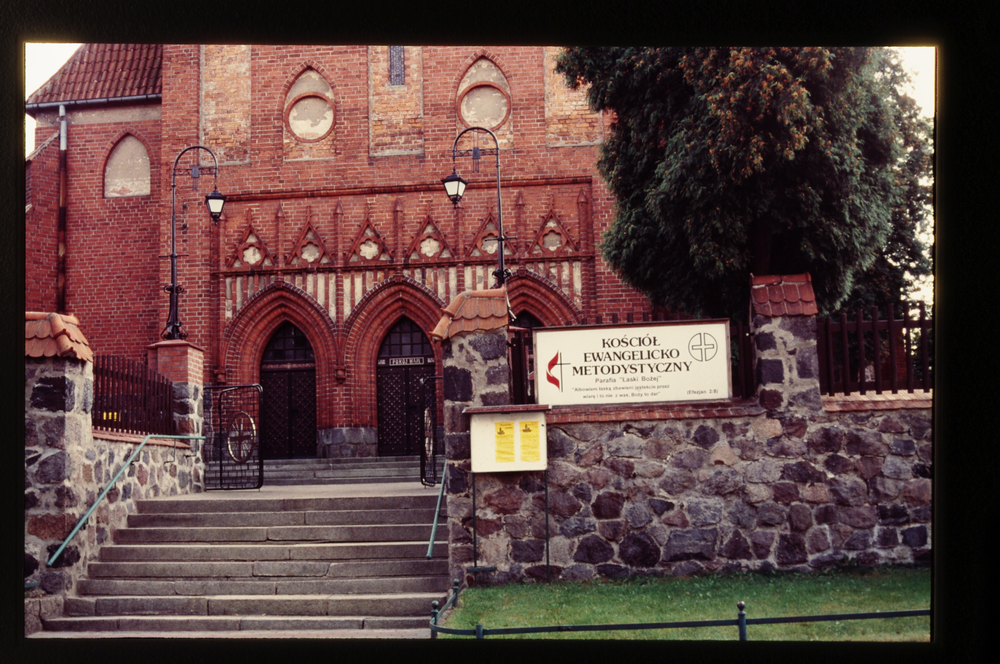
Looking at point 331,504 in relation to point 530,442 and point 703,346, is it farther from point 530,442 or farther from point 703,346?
point 703,346

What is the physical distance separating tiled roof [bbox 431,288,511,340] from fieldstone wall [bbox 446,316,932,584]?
888 mm

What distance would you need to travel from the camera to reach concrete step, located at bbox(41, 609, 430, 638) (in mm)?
6750

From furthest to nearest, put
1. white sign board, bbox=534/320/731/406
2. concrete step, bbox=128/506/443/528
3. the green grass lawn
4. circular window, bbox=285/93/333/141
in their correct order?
1. circular window, bbox=285/93/333/141
2. concrete step, bbox=128/506/443/528
3. white sign board, bbox=534/320/731/406
4. the green grass lawn

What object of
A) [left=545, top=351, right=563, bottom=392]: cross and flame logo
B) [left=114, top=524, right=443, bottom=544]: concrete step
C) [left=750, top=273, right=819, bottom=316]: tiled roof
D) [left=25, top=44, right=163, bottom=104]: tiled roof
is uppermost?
[left=25, top=44, right=163, bottom=104]: tiled roof

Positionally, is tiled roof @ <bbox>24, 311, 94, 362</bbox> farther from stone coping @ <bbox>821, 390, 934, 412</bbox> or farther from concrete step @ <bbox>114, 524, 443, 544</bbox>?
stone coping @ <bbox>821, 390, 934, 412</bbox>

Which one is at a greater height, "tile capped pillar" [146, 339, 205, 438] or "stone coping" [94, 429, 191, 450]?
"tile capped pillar" [146, 339, 205, 438]

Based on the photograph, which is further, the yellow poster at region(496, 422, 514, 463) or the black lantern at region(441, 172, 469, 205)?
the black lantern at region(441, 172, 469, 205)

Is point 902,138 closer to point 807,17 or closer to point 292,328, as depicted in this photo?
Answer: point 807,17

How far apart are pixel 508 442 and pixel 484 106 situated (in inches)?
379

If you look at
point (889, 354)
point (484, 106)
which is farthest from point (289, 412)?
point (889, 354)

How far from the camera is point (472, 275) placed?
15586 millimetres

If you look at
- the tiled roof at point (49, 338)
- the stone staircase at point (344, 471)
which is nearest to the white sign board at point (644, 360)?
the tiled roof at point (49, 338)

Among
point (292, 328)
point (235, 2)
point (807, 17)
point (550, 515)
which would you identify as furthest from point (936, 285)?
point (292, 328)

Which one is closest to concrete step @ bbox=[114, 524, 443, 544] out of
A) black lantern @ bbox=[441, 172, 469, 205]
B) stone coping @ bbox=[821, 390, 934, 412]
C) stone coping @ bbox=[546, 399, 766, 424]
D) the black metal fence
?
the black metal fence
